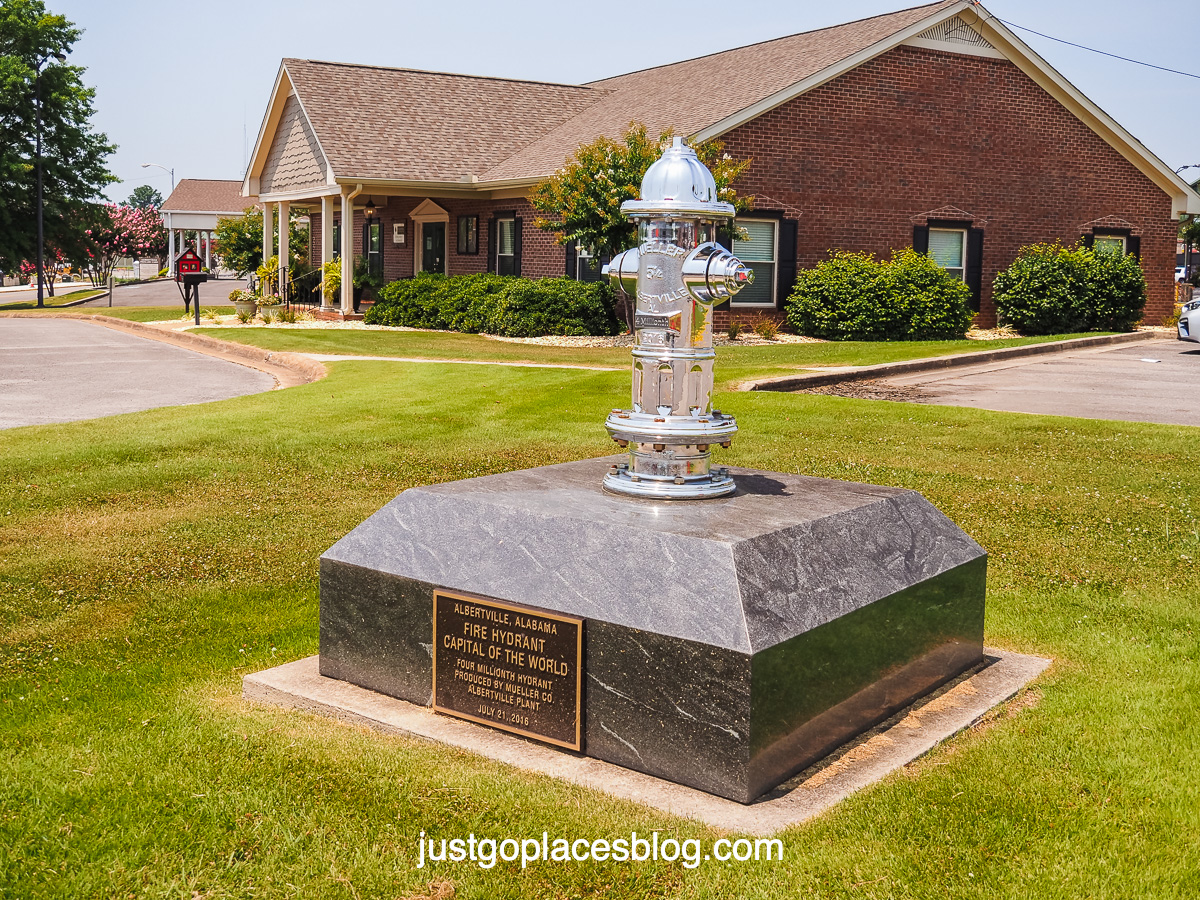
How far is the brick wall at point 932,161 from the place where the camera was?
23406mm

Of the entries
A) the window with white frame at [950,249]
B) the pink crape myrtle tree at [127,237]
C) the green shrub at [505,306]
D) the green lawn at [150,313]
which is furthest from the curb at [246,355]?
the pink crape myrtle tree at [127,237]

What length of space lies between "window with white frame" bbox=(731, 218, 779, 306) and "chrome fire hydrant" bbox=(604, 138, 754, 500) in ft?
60.9

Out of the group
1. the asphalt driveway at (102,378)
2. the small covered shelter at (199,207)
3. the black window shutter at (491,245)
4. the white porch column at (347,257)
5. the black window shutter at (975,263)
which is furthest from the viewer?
the small covered shelter at (199,207)

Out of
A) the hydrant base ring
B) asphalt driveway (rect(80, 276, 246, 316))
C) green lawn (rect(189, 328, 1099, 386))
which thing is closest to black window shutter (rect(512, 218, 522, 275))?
green lawn (rect(189, 328, 1099, 386))

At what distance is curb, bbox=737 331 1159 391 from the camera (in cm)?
1483

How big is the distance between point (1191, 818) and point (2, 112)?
5086 cm

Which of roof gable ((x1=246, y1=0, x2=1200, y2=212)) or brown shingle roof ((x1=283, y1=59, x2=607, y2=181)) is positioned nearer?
roof gable ((x1=246, y1=0, x2=1200, y2=212))

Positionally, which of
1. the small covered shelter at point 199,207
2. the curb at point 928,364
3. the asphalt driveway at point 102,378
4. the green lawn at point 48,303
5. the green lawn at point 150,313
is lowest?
the asphalt driveway at point 102,378

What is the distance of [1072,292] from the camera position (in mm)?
25344

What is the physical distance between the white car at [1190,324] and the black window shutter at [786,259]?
23.0ft

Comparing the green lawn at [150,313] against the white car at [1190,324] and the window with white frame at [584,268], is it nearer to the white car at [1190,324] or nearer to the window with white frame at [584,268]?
the window with white frame at [584,268]

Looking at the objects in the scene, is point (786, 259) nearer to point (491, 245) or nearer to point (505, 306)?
point (505, 306)

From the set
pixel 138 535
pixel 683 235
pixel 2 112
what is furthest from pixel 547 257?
pixel 2 112

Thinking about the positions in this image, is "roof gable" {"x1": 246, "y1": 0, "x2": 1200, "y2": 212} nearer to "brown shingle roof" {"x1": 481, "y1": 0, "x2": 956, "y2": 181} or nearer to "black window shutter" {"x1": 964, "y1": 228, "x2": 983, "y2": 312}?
"brown shingle roof" {"x1": 481, "y1": 0, "x2": 956, "y2": 181}
